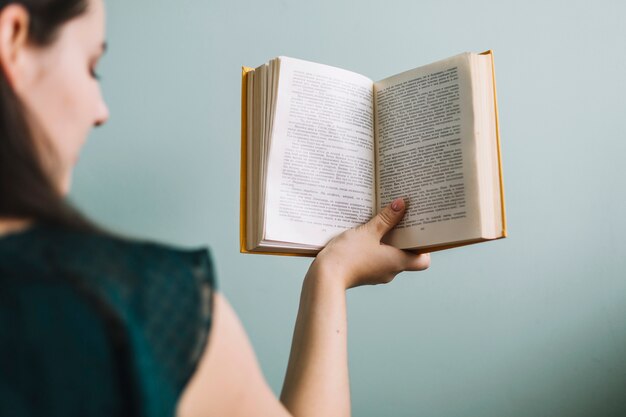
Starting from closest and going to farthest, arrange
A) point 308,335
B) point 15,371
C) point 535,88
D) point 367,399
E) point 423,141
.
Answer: point 15,371
point 308,335
point 423,141
point 367,399
point 535,88

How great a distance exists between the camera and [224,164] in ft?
4.07

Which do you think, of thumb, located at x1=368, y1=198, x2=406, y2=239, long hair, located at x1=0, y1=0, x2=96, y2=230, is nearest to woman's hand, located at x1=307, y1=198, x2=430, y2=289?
thumb, located at x1=368, y1=198, x2=406, y2=239

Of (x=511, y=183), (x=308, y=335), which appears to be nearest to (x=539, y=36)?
(x=511, y=183)

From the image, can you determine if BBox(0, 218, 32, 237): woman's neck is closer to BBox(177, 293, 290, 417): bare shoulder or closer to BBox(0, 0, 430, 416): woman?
BBox(0, 0, 430, 416): woman

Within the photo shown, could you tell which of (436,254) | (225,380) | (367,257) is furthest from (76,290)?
(436,254)

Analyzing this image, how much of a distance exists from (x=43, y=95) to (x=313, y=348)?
39cm

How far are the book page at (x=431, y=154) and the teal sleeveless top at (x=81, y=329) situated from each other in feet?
1.75

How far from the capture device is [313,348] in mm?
697

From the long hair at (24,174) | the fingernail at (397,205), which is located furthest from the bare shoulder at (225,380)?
the fingernail at (397,205)

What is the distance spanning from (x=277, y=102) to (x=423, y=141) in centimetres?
21

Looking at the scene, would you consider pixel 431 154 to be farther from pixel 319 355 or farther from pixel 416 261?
pixel 319 355

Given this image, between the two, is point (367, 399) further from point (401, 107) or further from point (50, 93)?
point (50, 93)

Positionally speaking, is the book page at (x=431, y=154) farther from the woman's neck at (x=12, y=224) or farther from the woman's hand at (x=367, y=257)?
the woman's neck at (x=12, y=224)

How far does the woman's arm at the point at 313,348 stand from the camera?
0.43m
